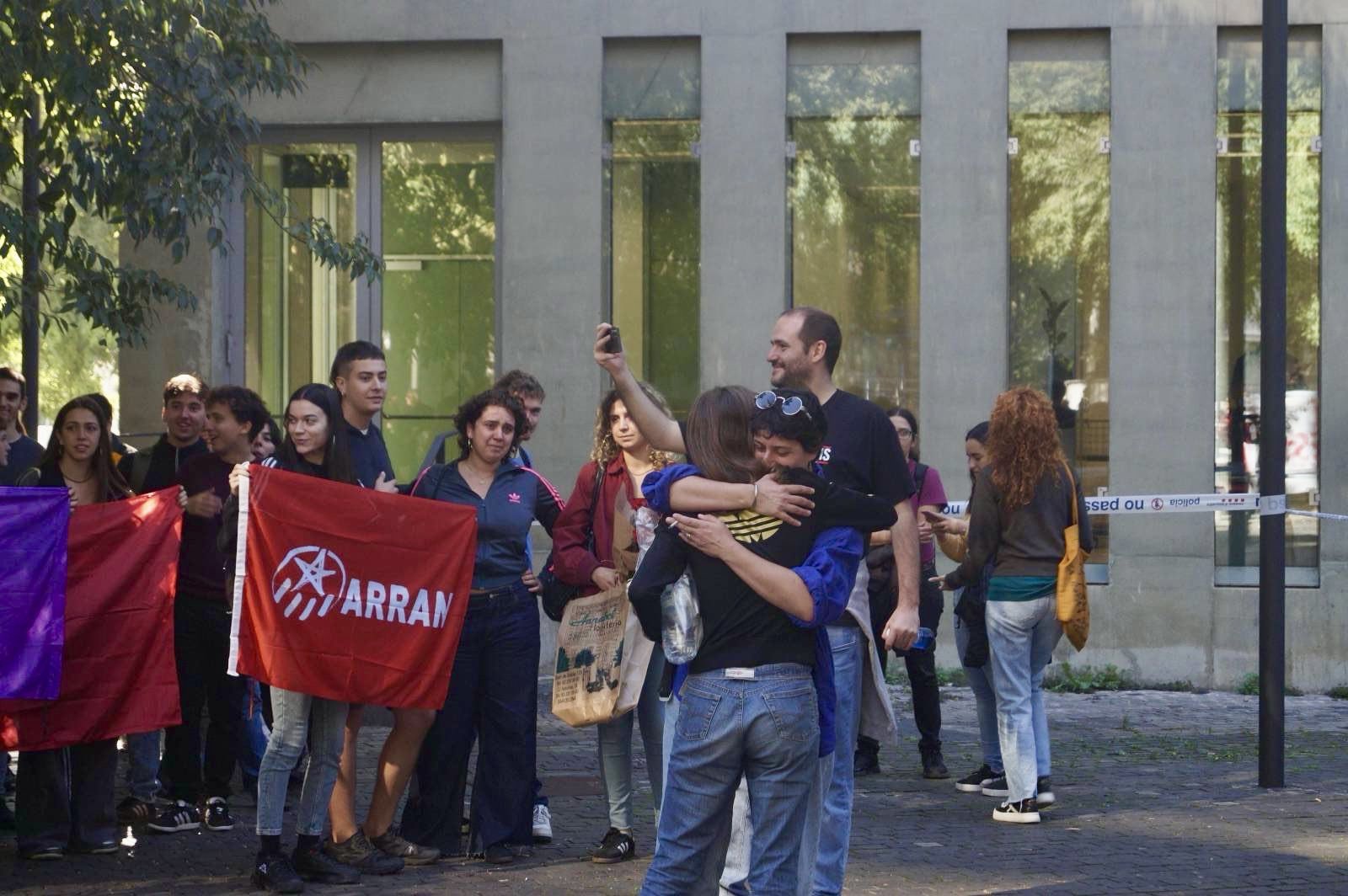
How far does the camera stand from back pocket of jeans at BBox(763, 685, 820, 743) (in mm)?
4930

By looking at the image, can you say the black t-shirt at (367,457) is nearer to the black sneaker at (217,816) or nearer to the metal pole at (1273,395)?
the black sneaker at (217,816)

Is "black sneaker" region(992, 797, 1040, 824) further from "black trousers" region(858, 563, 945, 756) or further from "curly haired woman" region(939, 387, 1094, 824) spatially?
"black trousers" region(858, 563, 945, 756)

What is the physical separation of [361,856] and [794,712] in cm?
316

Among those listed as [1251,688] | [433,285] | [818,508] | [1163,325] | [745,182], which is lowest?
[1251,688]

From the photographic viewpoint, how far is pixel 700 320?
14.0 meters

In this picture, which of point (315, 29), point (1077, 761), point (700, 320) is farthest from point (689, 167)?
point (1077, 761)

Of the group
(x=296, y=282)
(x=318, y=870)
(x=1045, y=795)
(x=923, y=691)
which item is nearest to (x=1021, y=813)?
(x=1045, y=795)

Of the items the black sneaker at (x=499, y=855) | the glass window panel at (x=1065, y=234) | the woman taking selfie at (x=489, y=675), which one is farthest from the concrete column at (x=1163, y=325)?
the black sneaker at (x=499, y=855)

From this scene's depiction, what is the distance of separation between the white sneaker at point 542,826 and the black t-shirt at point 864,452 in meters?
2.61

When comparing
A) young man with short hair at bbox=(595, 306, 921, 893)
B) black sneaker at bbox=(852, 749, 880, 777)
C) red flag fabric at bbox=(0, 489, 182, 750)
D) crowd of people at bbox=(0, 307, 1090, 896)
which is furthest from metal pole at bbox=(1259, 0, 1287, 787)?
red flag fabric at bbox=(0, 489, 182, 750)

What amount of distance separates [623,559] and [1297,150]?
8131 millimetres

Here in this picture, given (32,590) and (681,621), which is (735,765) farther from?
(32,590)

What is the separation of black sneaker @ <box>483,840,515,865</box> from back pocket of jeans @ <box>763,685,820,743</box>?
117 inches

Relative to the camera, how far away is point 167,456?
357 inches
